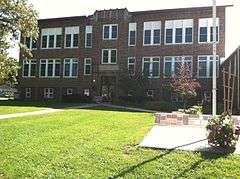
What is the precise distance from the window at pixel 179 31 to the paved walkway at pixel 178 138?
25.9 m

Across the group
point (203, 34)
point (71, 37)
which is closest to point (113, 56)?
point (71, 37)

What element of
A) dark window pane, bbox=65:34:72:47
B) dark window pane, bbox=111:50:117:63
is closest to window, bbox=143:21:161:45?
dark window pane, bbox=111:50:117:63

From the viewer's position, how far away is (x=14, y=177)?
37.4 ft

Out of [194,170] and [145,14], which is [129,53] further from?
[194,170]

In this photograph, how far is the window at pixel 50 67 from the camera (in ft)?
166

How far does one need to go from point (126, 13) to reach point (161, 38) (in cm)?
495

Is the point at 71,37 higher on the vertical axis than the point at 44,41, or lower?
higher

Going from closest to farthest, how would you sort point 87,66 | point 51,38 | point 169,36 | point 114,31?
point 169,36 < point 114,31 < point 87,66 < point 51,38

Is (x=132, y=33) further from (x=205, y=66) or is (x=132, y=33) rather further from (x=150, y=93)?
(x=205, y=66)

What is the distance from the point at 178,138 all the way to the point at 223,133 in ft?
9.93

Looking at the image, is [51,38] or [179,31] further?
[51,38]

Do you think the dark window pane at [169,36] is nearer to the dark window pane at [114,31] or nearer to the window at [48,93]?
the dark window pane at [114,31]

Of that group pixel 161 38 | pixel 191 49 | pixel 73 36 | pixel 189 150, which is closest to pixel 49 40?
pixel 73 36

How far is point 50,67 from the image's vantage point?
51000mm
